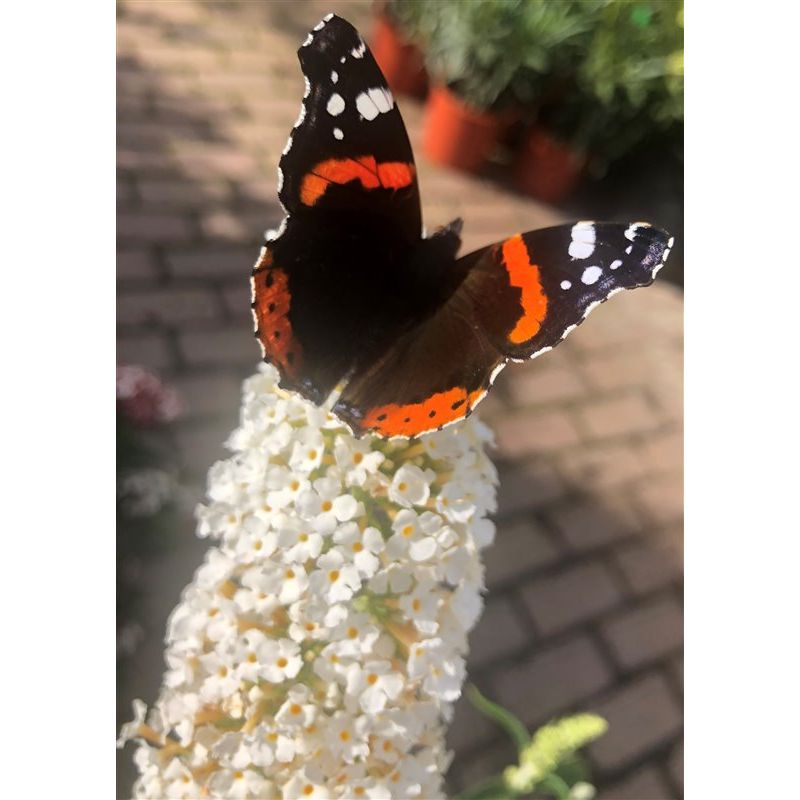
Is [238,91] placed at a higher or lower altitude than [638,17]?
lower

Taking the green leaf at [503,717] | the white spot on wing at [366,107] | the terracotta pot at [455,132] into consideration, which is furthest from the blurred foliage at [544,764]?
the terracotta pot at [455,132]

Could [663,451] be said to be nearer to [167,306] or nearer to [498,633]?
[498,633]

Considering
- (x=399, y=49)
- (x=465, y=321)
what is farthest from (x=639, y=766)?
(x=399, y=49)

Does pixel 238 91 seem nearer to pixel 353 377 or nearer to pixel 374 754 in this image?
pixel 353 377

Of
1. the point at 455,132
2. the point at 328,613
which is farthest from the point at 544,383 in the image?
the point at 328,613

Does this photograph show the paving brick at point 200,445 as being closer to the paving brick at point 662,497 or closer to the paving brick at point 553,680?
the paving brick at point 553,680
